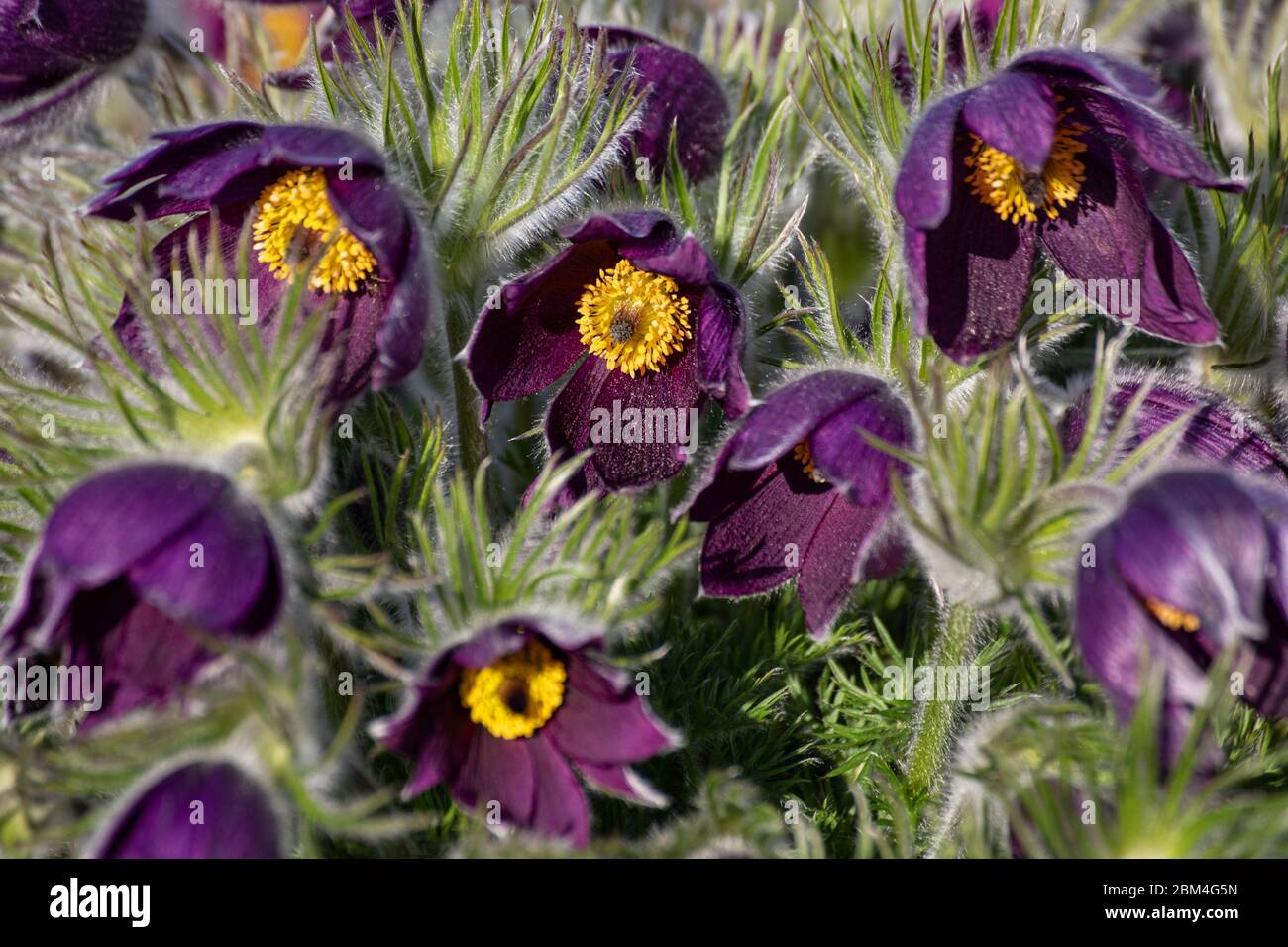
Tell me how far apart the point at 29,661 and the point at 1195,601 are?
0.92 m

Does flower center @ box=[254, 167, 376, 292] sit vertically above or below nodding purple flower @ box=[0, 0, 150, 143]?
below

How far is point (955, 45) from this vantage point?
4.76ft

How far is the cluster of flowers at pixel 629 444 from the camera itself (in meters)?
0.91

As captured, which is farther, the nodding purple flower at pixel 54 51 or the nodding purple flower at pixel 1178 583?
the nodding purple flower at pixel 54 51

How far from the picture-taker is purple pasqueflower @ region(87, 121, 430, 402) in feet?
3.63

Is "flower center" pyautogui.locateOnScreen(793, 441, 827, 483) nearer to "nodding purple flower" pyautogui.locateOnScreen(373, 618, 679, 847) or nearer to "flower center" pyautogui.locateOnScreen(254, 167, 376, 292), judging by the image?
"nodding purple flower" pyautogui.locateOnScreen(373, 618, 679, 847)

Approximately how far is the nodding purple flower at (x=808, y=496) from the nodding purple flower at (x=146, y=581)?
0.43m

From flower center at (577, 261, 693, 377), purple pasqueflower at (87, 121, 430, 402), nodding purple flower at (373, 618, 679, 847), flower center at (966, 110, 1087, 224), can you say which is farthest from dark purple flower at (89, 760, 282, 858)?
flower center at (966, 110, 1087, 224)

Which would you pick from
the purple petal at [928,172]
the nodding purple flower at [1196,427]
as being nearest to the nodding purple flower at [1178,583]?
the nodding purple flower at [1196,427]

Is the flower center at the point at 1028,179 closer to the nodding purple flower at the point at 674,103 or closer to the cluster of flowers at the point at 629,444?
the cluster of flowers at the point at 629,444

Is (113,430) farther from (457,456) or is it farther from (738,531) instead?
(738,531)

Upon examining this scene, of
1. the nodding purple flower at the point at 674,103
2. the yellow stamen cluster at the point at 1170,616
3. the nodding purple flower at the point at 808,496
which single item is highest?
the nodding purple flower at the point at 674,103

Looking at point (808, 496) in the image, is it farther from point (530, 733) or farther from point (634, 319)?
point (530, 733)

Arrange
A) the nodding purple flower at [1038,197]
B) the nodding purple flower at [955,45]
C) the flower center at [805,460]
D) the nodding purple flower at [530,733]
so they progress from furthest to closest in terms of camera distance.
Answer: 1. the nodding purple flower at [955,45]
2. the flower center at [805,460]
3. the nodding purple flower at [1038,197]
4. the nodding purple flower at [530,733]
